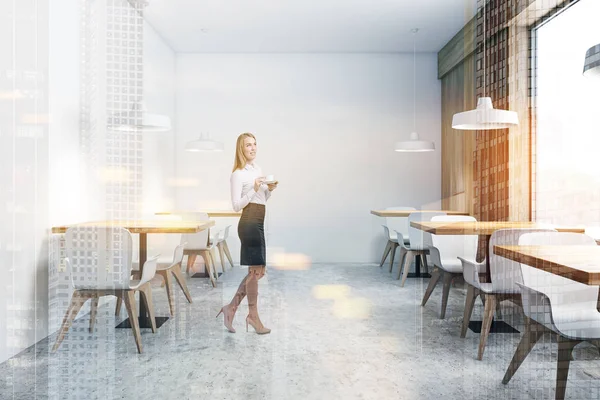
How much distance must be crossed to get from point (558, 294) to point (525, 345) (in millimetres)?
258

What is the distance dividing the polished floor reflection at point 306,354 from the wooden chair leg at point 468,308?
46 mm

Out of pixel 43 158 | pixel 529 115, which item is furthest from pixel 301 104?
pixel 43 158

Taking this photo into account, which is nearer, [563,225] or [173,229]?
[563,225]

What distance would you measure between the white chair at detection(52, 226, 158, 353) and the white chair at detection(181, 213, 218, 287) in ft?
1.04

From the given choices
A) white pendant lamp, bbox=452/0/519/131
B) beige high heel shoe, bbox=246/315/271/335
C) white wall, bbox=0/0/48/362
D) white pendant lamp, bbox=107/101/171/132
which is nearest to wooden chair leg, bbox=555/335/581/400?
white pendant lamp, bbox=452/0/519/131

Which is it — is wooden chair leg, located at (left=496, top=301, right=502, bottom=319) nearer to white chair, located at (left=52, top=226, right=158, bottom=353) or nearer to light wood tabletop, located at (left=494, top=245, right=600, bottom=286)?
light wood tabletop, located at (left=494, top=245, right=600, bottom=286)

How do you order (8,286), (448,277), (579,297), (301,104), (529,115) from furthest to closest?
(448,277), (301,104), (529,115), (8,286), (579,297)

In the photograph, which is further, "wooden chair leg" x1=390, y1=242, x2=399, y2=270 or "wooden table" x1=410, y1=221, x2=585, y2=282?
"wooden chair leg" x1=390, y1=242, x2=399, y2=270

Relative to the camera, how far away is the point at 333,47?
89.9 inches

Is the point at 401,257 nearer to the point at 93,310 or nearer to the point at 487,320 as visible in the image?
the point at 487,320

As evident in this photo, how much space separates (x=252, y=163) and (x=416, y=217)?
1065 mm

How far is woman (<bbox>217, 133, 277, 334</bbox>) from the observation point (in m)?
2.09

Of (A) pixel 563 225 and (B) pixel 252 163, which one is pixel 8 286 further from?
(A) pixel 563 225

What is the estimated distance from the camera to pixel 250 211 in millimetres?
2105
